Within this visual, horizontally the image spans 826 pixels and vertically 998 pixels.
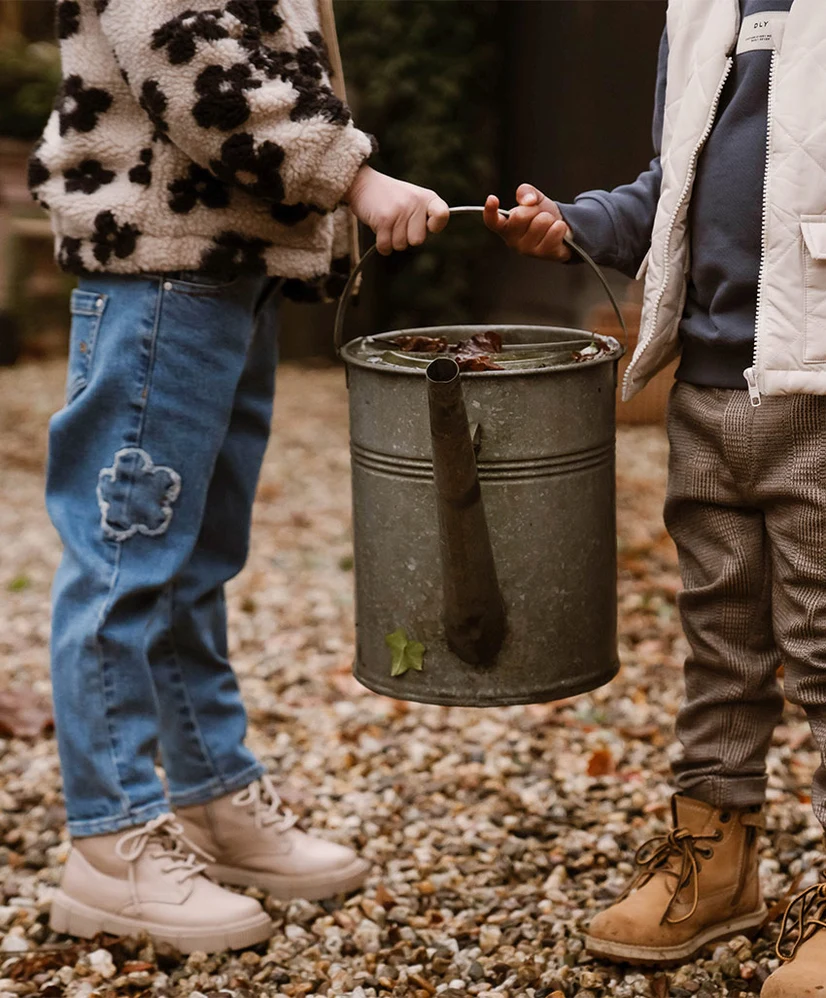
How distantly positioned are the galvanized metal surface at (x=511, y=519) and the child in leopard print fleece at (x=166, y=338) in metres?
0.27

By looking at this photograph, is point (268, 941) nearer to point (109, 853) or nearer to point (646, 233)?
point (109, 853)

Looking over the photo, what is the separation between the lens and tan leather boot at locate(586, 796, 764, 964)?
7.42ft

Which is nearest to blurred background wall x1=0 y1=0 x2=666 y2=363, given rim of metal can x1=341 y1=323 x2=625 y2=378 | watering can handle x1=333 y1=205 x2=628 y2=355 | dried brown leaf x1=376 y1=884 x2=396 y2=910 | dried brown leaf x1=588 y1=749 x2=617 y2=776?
dried brown leaf x1=588 y1=749 x2=617 y2=776

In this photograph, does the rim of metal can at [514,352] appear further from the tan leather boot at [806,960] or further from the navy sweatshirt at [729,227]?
the tan leather boot at [806,960]

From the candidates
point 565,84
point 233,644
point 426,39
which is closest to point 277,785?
point 233,644

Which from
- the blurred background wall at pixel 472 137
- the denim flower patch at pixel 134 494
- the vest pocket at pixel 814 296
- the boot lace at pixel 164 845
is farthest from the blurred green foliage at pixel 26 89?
the vest pocket at pixel 814 296

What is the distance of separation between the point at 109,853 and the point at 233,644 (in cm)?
176

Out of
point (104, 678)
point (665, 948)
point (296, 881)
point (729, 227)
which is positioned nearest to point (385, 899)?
point (296, 881)

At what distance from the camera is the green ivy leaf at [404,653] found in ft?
7.13

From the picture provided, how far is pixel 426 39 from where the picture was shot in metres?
7.84

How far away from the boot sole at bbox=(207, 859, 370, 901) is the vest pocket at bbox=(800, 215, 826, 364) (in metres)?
1.34

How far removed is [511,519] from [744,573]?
379mm

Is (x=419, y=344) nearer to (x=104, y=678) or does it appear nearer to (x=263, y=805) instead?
(x=104, y=678)

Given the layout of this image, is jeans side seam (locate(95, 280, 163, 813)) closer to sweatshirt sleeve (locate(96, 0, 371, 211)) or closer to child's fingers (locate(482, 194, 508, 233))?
sweatshirt sleeve (locate(96, 0, 371, 211))
